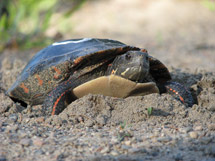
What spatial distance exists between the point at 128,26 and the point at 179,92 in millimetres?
5270

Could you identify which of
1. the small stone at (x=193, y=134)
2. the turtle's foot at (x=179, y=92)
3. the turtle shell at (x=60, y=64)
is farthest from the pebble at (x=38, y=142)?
the turtle's foot at (x=179, y=92)

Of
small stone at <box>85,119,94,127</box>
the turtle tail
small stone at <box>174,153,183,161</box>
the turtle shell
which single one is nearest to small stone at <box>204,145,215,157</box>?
small stone at <box>174,153,183,161</box>

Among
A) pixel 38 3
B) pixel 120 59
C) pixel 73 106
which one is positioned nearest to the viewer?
pixel 73 106

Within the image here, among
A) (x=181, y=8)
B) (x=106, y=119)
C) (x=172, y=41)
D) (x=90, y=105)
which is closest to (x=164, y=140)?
(x=106, y=119)

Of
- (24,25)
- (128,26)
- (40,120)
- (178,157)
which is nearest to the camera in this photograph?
(178,157)

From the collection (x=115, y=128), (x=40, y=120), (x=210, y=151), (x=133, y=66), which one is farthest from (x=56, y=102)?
(x=210, y=151)

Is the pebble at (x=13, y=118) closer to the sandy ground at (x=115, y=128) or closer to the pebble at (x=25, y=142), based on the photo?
the sandy ground at (x=115, y=128)

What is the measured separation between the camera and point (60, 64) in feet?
10.2

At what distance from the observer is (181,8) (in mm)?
10008

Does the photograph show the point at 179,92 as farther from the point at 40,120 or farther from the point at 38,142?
the point at 38,142

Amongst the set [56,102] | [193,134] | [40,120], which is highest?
[56,102]

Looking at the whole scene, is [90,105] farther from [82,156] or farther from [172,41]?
[172,41]

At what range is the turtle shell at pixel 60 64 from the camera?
309cm

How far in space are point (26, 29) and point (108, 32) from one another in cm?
196
